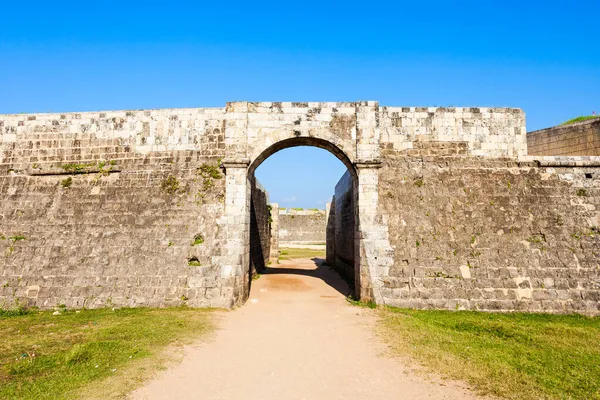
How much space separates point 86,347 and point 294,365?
3.64m

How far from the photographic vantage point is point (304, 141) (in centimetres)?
977

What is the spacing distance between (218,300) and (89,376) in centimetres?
403

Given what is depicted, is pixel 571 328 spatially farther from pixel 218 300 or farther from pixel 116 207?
pixel 116 207

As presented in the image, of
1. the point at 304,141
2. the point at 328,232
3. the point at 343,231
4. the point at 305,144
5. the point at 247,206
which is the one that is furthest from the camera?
the point at 328,232

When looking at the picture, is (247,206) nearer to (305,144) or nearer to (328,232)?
(305,144)

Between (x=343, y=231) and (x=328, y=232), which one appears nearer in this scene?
(x=343, y=231)

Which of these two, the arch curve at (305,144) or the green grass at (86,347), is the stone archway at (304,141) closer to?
the arch curve at (305,144)

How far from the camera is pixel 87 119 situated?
32.7 ft

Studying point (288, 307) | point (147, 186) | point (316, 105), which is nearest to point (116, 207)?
point (147, 186)

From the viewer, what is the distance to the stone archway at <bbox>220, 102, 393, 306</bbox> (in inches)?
347

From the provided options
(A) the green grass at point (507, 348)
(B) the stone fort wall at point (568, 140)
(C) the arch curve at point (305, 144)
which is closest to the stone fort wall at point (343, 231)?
(C) the arch curve at point (305, 144)

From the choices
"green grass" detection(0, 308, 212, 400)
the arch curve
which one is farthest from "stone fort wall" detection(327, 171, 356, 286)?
"green grass" detection(0, 308, 212, 400)

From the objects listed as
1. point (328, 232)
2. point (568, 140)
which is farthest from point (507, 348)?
point (328, 232)

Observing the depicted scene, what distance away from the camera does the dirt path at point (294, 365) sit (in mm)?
4125
